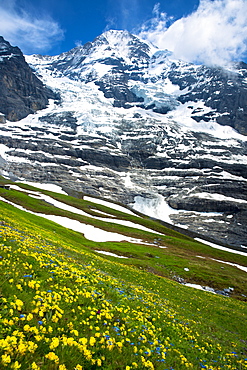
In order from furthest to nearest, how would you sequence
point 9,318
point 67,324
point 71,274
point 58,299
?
point 71,274 < point 58,299 < point 67,324 < point 9,318

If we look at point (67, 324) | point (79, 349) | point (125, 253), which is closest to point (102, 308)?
point (67, 324)

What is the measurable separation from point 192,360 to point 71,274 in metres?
5.42

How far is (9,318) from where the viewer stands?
447 centimetres

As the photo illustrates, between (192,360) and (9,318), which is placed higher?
(9,318)

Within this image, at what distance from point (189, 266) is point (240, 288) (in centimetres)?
1206

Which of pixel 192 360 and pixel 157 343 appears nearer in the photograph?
pixel 157 343

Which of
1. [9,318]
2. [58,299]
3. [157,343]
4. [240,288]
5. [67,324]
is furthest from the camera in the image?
[240,288]

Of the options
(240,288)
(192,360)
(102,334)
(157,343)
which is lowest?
(240,288)

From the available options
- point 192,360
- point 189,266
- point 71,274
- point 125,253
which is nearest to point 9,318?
point 71,274

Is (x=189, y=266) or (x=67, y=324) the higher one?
(x=67, y=324)

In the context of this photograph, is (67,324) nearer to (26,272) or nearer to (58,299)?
(58,299)

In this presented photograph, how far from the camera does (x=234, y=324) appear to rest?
820 inches

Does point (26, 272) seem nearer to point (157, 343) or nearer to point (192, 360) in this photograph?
point (157, 343)

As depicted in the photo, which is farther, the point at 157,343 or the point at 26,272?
the point at 26,272
